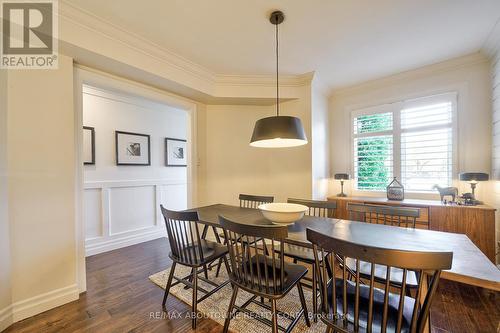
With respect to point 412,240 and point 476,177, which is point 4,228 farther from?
point 476,177

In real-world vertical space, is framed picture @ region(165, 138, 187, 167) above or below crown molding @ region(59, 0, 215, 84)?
below

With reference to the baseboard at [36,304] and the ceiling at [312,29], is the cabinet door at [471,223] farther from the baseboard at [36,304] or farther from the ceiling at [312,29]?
the baseboard at [36,304]

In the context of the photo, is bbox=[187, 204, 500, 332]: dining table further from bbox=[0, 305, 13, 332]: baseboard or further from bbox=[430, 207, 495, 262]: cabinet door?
bbox=[0, 305, 13, 332]: baseboard

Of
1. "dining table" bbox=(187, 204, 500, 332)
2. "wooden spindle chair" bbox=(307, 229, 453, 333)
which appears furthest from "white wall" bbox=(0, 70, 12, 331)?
"wooden spindle chair" bbox=(307, 229, 453, 333)

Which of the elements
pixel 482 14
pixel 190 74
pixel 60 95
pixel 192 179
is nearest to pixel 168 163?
pixel 192 179

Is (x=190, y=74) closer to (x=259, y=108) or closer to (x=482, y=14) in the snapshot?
(x=259, y=108)

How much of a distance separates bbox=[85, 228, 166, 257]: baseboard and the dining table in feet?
6.55

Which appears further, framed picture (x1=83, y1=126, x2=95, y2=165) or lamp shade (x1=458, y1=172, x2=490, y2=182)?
framed picture (x1=83, y1=126, x2=95, y2=165)

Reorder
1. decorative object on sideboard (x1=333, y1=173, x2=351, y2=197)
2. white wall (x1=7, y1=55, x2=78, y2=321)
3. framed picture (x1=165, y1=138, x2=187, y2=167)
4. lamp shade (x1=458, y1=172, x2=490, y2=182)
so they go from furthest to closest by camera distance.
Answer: framed picture (x1=165, y1=138, x2=187, y2=167) < decorative object on sideboard (x1=333, y1=173, x2=351, y2=197) < lamp shade (x1=458, y1=172, x2=490, y2=182) < white wall (x1=7, y1=55, x2=78, y2=321)

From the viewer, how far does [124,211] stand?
11.3ft

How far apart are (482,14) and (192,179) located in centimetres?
357

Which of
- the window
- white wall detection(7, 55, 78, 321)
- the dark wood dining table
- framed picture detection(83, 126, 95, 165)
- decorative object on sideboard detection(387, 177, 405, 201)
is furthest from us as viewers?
framed picture detection(83, 126, 95, 165)

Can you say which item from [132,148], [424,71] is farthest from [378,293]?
[132,148]

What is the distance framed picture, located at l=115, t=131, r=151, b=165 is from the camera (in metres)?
3.42
